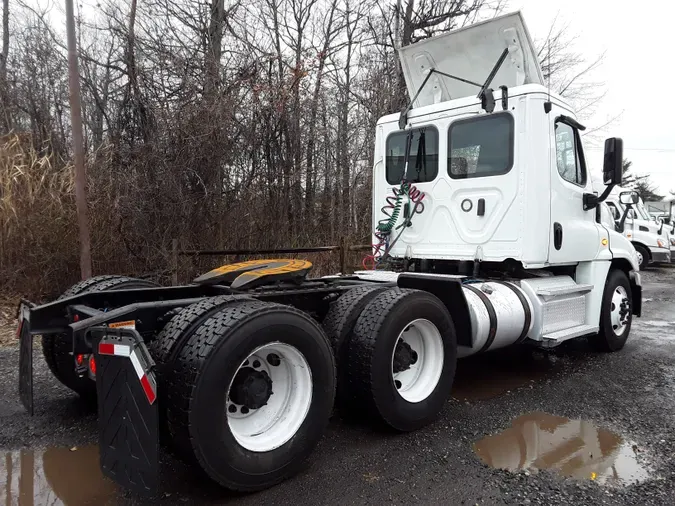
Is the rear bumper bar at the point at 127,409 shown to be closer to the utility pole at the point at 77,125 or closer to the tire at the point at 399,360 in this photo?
the tire at the point at 399,360

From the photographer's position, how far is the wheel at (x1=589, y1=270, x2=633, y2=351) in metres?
5.88

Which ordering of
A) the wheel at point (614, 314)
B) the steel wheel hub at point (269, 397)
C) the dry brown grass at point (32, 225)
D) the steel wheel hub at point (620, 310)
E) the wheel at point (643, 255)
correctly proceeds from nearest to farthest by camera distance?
the steel wheel hub at point (269, 397) → the wheel at point (614, 314) → the steel wheel hub at point (620, 310) → the dry brown grass at point (32, 225) → the wheel at point (643, 255)


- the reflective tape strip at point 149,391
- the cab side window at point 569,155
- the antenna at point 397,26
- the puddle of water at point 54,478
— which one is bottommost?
the puddle of water at point 54,478

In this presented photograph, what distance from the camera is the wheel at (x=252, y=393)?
8.35 feet

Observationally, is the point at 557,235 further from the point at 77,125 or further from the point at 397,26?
the point at 397,26

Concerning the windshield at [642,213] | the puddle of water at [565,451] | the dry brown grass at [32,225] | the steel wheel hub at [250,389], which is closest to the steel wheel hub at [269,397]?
the steel wheel hub at [250,389]

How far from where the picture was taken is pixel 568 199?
5.24 m

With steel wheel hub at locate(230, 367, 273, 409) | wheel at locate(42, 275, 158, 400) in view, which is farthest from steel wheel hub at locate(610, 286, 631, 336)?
wheel at locate(42, 275, 158, 400)

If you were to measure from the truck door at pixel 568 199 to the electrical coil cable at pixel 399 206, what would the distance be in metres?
1.33

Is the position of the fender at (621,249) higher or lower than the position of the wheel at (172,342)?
higher

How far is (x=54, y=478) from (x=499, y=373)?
4082mm

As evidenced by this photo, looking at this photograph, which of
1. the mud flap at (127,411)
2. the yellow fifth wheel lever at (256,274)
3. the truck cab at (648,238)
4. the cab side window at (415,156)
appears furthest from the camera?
the truck cab at (648,238)

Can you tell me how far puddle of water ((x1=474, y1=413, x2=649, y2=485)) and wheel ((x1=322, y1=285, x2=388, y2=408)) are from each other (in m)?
1.01

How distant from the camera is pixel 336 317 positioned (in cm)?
370
